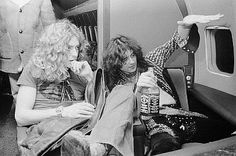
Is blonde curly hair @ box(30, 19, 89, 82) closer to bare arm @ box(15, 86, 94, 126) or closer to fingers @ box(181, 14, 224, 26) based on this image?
bare arm @ box(15, 86, 94, 126)

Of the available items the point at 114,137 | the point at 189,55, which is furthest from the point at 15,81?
the point at 189,55

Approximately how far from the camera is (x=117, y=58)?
61.1 inches

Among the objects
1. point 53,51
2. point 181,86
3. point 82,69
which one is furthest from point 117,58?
point 181,86

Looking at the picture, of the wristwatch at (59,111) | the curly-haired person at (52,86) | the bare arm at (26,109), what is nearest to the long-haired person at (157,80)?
the curly-haired person at (52,86)

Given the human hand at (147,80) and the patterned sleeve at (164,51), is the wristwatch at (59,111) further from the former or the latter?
the patterned sleeve at (164,51)

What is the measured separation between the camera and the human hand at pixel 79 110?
1.56 meters

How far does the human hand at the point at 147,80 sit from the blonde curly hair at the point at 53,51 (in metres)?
0.38

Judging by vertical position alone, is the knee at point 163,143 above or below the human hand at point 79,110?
below

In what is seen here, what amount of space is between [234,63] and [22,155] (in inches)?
52.1

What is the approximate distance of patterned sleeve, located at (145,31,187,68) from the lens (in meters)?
Answer: 1.61

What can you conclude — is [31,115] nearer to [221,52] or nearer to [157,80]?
[157,80]

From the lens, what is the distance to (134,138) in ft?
4.81

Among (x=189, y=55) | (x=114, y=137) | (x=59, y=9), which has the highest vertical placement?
(x=59, y=9)

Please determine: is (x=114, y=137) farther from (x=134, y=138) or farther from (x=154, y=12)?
(x=154, y=12)
